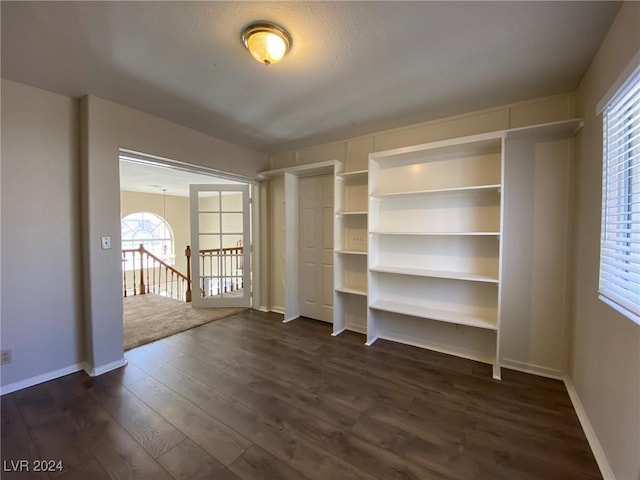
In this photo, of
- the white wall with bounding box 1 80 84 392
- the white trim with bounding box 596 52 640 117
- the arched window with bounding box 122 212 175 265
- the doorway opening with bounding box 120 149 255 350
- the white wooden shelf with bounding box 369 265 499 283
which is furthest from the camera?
the arched window with bounding box 122 212 175 265

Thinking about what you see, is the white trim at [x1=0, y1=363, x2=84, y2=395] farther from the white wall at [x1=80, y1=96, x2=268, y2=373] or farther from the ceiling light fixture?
the ceiling light fixture

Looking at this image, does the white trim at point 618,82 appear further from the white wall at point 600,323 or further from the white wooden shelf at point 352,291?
the white wooden shelf at point 352,291

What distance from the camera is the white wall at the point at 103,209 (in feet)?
7.77

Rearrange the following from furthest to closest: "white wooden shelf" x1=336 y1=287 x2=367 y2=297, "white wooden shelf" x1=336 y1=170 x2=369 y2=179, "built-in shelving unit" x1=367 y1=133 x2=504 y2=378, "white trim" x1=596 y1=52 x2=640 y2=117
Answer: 1. "white wooden shelf" x1=336 y1=287 x2=367 y2=297
2. "white wooden shelf" x1=336 y1=170 x2=369 y2=179
3. "built-in shelving unit" x1=367 y1=133 x2=504 y2=378
4. "white trim" x1=596 y1=52 x2=640 y2=117

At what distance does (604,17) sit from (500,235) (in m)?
1.48

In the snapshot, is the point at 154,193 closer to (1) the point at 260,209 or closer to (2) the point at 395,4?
(1) the point at 260,209

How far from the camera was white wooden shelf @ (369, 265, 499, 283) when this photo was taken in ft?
8.00

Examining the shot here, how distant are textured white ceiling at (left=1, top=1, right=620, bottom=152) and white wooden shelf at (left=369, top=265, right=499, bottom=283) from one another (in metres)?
1.62

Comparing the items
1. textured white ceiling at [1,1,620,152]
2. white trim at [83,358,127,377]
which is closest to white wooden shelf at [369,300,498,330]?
textured white ceiling at [1,1,620,152]

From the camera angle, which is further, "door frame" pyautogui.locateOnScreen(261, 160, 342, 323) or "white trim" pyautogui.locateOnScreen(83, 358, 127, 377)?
"door frame" pyautogui.locateOnScreen(261, 160, 342, 323)

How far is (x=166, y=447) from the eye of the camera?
1.60 m

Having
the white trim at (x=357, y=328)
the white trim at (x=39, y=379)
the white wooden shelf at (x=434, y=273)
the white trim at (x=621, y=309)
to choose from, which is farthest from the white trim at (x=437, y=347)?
the white trim at (x=39, y=379)

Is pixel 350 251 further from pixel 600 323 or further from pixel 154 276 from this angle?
pixel 154 276

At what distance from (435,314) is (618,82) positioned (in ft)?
6.91
